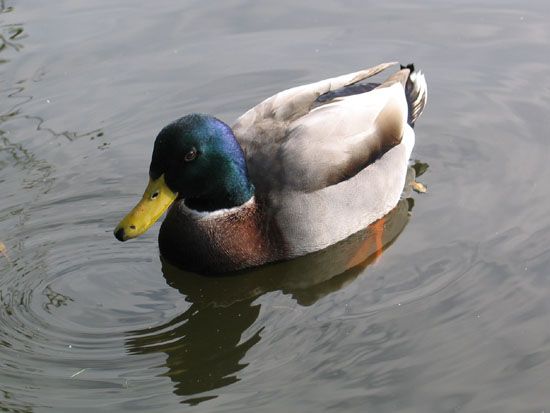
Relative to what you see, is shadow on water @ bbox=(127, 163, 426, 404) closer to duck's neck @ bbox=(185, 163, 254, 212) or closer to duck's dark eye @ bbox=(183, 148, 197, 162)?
duck's neck @ bbox=(185, 163, 254, 212)

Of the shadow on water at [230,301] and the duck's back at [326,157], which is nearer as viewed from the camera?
the shadow on water at [230,301]

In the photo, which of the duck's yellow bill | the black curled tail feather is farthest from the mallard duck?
the black curled tail feather

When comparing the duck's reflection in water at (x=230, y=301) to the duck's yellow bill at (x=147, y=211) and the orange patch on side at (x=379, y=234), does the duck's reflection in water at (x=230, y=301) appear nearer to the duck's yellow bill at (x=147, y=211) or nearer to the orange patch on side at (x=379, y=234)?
the orange patch on side at (x=379, y=234)

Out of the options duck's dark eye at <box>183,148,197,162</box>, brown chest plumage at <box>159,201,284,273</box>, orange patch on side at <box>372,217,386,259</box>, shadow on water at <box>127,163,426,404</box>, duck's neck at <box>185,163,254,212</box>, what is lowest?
orange patch on side at <box>372,217,386,259</box>

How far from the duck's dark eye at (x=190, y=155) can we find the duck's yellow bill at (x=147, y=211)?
175 mm

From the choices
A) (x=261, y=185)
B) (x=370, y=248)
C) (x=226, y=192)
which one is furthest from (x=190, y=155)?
(x=370, y=248)

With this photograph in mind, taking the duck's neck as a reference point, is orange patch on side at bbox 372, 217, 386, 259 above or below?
below

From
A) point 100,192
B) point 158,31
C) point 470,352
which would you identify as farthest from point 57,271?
point 158,31

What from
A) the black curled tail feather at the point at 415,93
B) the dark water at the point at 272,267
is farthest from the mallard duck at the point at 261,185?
the black curled tail feather at the point at 415,93

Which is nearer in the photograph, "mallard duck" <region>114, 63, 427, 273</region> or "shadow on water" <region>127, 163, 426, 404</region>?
"shadow on water" <region>127, 163, 426, 404</region>

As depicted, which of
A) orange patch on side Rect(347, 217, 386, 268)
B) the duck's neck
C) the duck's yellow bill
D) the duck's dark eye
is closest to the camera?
the duck's yellow bill

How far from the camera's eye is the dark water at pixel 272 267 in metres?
5.71

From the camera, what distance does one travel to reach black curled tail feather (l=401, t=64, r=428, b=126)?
8.01 m

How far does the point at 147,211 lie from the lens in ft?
21.4
